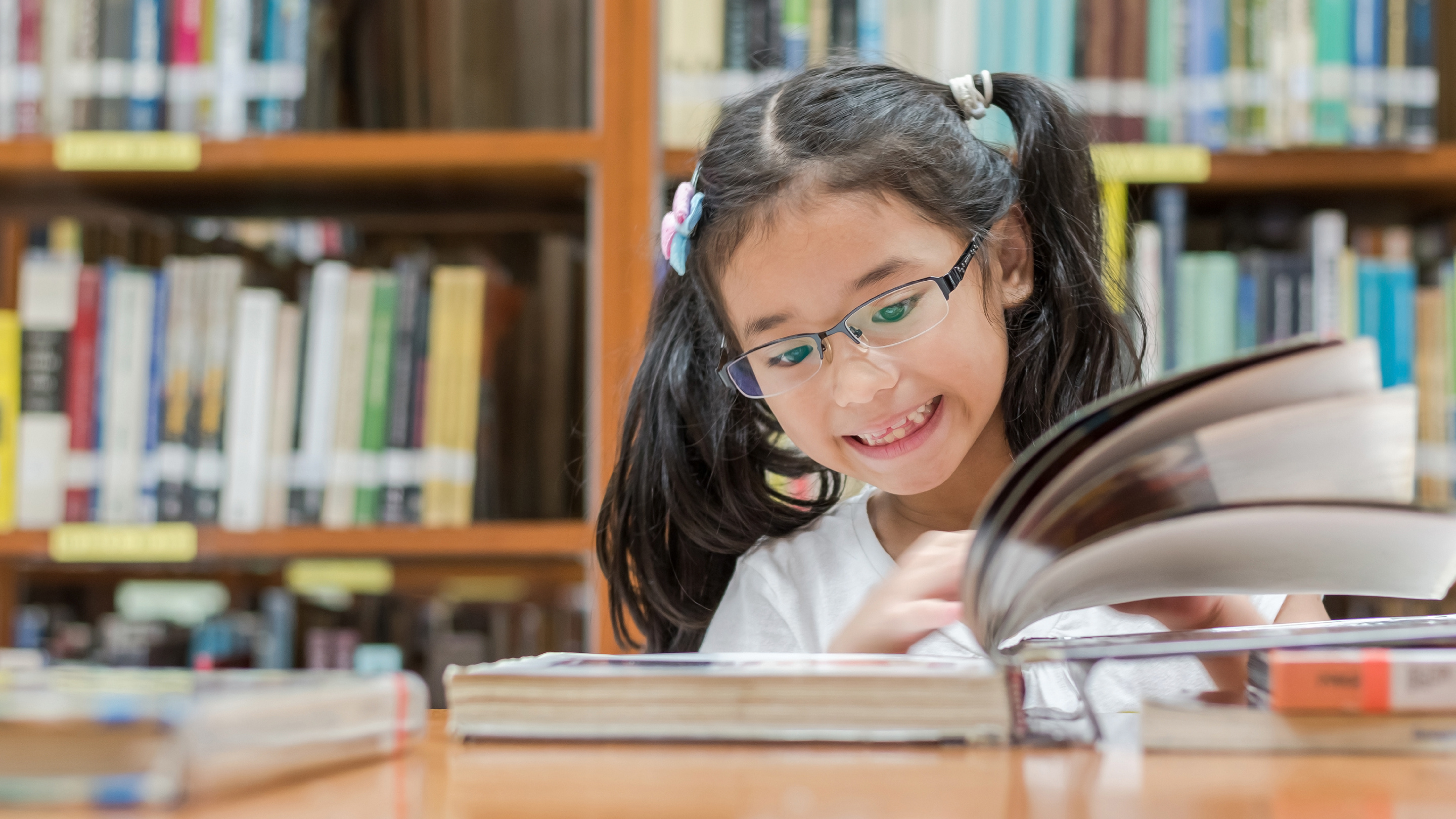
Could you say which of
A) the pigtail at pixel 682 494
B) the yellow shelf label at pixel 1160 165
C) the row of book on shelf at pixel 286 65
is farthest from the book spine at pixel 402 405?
the yellow shelf label at pixel 1160 165

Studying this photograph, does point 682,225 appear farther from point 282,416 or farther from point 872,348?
point 282,416

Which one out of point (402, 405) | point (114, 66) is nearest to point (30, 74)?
point (114, 66)

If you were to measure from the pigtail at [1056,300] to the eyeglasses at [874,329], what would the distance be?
114 millimetres

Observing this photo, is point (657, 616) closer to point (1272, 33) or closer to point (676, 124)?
point (676, 124)

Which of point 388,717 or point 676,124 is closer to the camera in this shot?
point 388,717

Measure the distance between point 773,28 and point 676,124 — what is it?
165 millimetres

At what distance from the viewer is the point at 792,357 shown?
0.94 m

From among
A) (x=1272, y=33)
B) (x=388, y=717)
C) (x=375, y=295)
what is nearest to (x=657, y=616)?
(x=375, y=295)

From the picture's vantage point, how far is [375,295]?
1415 mm

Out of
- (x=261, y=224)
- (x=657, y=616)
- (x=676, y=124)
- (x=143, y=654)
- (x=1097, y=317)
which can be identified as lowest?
(x=143, y=654)

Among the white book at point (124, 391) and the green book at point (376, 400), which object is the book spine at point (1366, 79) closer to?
the green book at point (376, 400)

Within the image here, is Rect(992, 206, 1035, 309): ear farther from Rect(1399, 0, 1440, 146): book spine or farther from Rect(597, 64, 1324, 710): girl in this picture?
Rect(1399, 0, 1440, 146): book spine

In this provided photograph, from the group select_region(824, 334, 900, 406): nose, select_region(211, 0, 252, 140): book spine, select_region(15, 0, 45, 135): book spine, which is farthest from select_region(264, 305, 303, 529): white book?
select_region(824, 334, 900, 406): nose

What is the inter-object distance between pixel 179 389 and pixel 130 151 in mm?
281
